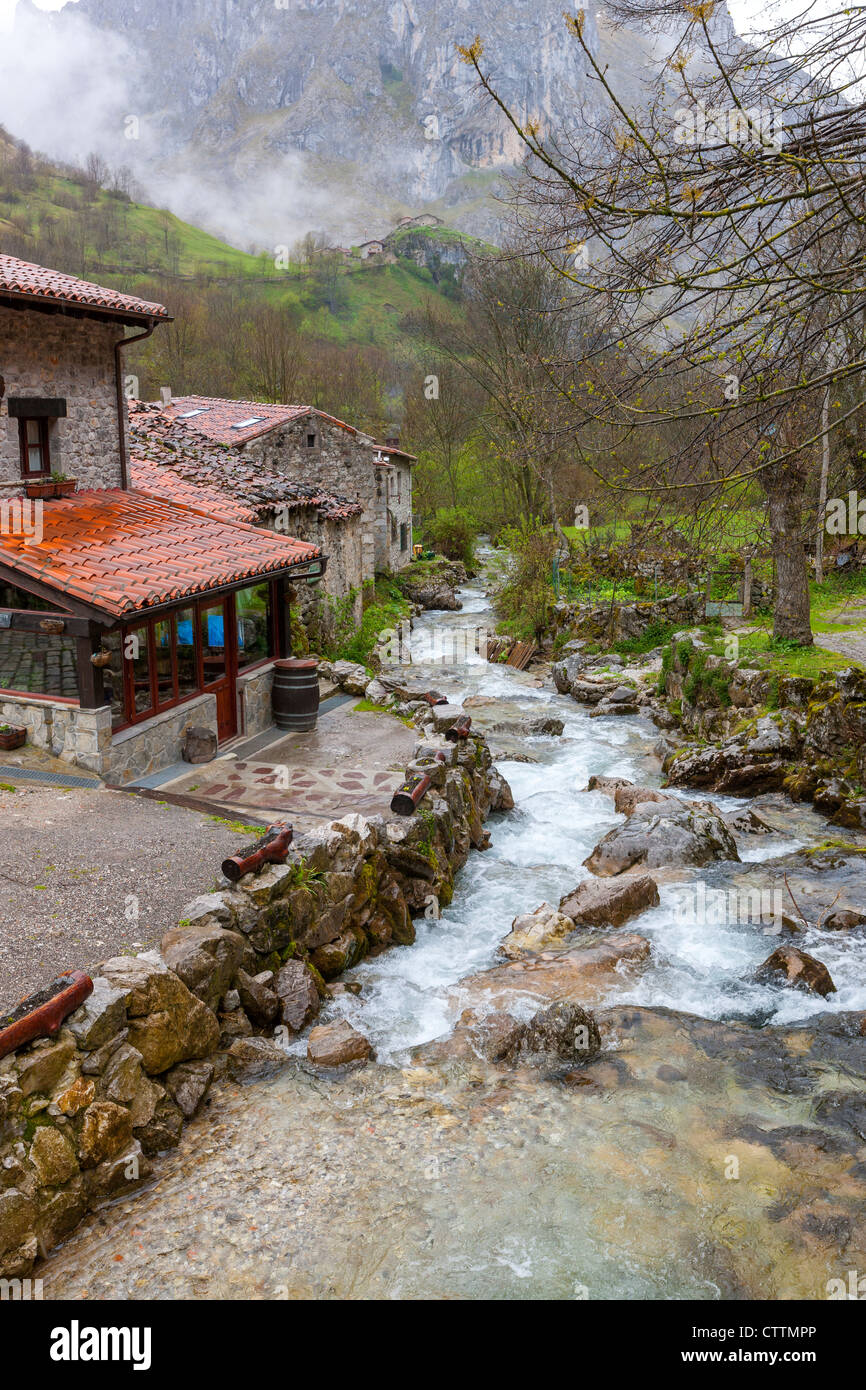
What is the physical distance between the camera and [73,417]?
45.7 ft

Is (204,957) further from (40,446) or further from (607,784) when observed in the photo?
(607,784)

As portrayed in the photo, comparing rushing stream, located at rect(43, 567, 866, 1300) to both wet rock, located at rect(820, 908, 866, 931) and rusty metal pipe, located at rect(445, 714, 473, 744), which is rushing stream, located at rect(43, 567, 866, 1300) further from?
rusty metal pipe, located at rect(445, 714, 473, 744)

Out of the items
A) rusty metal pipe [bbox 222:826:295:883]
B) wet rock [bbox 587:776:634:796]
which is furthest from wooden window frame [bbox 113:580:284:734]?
wet rock [bbox 587:776:634:796]

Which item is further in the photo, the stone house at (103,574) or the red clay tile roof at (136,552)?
the stone house at (103,574)

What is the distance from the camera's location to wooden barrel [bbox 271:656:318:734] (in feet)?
49.6

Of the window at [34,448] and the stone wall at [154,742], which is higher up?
→ the window at [34,448]

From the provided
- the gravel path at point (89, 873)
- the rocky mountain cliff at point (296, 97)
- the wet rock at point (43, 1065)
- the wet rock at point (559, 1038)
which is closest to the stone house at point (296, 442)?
the gravel path at point (89, 873)

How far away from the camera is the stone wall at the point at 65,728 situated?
458 inches

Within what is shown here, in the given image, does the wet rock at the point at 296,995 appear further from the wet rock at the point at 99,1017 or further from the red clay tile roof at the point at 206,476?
the red clay tile roof at the point at 206,476

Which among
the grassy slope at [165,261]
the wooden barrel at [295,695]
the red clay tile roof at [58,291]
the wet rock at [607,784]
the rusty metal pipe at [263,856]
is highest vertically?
the grassy slope at [165,261]

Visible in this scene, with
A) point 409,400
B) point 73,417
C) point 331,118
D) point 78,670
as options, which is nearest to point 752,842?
point 78,670

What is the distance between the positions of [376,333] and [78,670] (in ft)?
222

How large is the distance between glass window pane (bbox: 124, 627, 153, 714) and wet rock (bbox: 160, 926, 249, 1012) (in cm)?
490

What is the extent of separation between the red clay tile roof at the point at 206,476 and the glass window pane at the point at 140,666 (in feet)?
13.5
